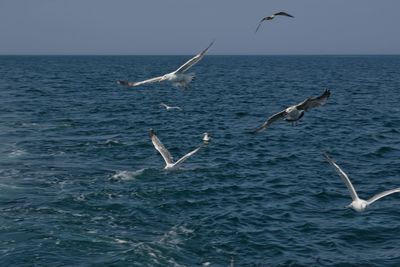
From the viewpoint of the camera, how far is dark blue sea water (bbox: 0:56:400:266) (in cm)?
2148

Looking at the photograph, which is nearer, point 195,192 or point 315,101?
point 315,101

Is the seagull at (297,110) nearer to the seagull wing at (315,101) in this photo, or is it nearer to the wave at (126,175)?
the seagull wing at (315,101)

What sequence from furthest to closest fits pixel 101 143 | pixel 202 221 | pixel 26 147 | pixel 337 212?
pixel 101 143, pixel 26 147, pixel 337 212, pixel 202 221

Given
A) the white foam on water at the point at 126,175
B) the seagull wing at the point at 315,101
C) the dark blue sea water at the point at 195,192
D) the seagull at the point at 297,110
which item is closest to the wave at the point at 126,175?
the white foam on water at the point at 126,175

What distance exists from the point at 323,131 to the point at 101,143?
19364 millimetres

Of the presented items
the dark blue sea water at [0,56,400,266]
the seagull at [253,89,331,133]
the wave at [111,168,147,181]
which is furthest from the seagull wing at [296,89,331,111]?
the wave at [111,168,147,181]

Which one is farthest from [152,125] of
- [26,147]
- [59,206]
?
[59,206]

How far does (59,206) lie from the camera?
26.2 meters

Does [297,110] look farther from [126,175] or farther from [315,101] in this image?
[126,175]

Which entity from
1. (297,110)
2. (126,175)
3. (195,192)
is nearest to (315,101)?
(297,110)

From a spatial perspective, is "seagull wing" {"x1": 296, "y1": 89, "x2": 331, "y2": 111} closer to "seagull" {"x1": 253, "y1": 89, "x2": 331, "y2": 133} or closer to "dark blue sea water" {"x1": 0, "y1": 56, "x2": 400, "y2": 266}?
"seagull" {"x1": 253, "y1": 89, "x2": 331, "y2": 133}

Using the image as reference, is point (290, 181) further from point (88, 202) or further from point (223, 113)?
point (223, 113)

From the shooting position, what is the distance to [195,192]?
29406mm

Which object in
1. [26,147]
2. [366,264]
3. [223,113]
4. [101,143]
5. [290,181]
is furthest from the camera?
[223,113]
